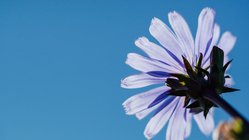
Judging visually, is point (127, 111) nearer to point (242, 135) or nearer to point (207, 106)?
point (207, 106)

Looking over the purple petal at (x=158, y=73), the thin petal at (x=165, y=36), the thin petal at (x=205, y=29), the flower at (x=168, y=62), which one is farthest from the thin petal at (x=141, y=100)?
the thin petal at (x=205, y=29)

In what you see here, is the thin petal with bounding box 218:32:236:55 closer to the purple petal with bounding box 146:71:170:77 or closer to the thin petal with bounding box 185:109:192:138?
the purple petal with bounding box 146:71:170:77

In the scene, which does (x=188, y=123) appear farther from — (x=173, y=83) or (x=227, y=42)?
(x=227, y=42)

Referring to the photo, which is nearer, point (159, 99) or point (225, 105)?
point (225, 105)

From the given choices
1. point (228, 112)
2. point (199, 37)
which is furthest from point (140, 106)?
point (228, 112)

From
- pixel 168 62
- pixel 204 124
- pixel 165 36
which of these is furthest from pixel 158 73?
pixel 204 124

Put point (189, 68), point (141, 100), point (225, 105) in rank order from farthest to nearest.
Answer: point (141, 100) → point (189, 68) → point (225, 105)
